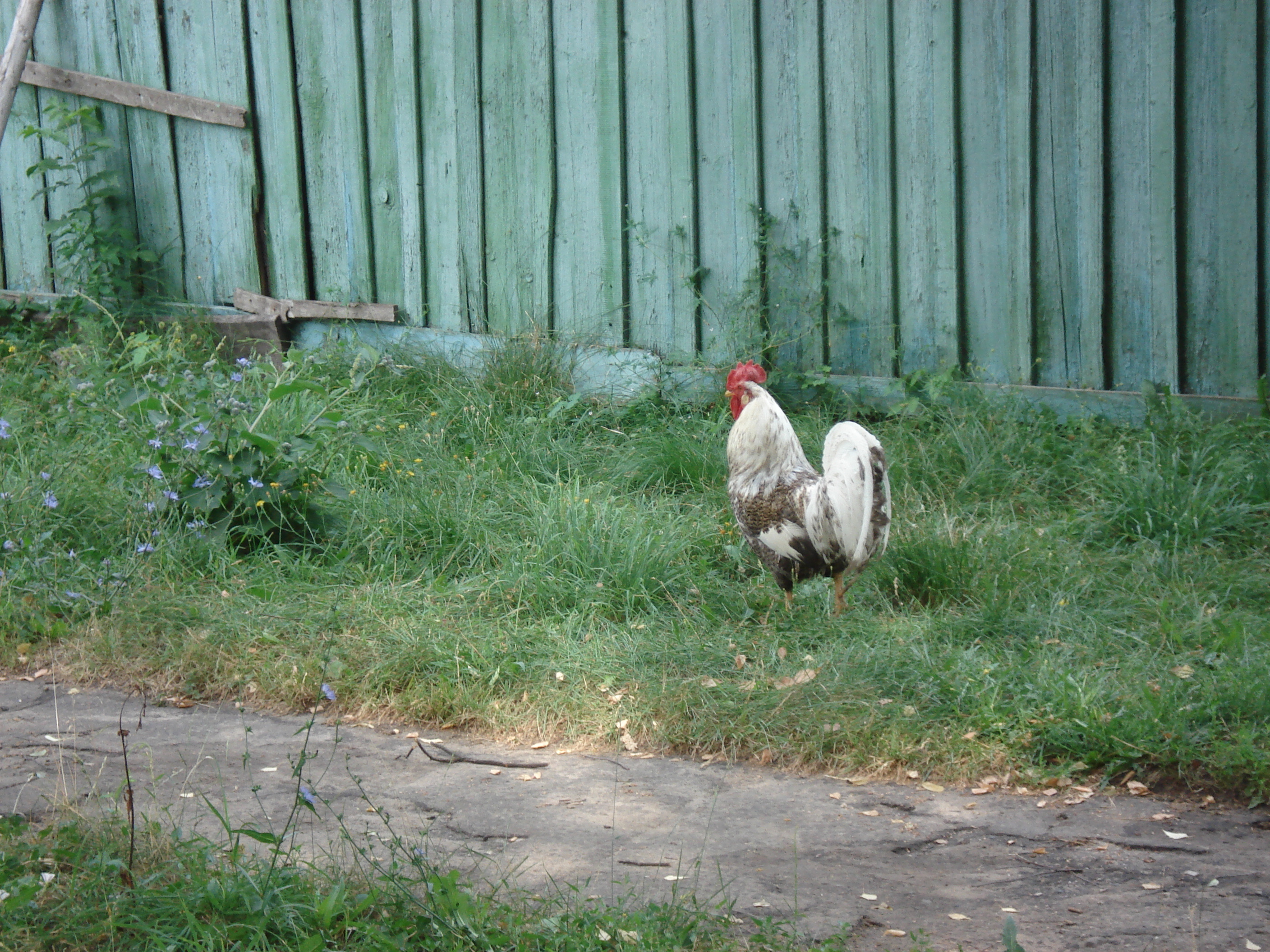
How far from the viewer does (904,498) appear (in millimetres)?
5242

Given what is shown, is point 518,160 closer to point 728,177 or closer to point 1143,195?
point 728,177

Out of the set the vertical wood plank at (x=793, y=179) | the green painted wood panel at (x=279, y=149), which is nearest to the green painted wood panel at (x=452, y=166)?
the green painted wood panel at (x=279, y=149)

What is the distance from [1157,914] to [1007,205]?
414 cm

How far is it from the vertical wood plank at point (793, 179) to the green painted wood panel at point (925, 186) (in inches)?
17.1

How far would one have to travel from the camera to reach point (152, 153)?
8.05 metres

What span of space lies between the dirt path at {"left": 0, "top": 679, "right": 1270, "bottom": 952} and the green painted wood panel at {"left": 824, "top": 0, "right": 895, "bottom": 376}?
337cm

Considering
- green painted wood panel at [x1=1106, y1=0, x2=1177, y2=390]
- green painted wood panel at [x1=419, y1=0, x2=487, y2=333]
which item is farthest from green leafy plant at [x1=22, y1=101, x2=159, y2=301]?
green painted wood panel at [x1=1106, y1=0, x2=1177, y2=390]

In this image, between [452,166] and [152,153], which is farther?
[152,153]

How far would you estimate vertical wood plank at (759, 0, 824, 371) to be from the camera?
615 centimetres

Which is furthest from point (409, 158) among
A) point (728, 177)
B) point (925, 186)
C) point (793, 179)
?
point (925, 186)

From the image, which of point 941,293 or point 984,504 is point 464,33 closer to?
point 941,293

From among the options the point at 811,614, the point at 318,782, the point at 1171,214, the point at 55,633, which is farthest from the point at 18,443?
the point at 1171,214

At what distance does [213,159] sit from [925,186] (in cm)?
482

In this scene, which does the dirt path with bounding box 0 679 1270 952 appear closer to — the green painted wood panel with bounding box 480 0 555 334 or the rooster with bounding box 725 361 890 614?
the rooster with bounding box 725 361 890 614
